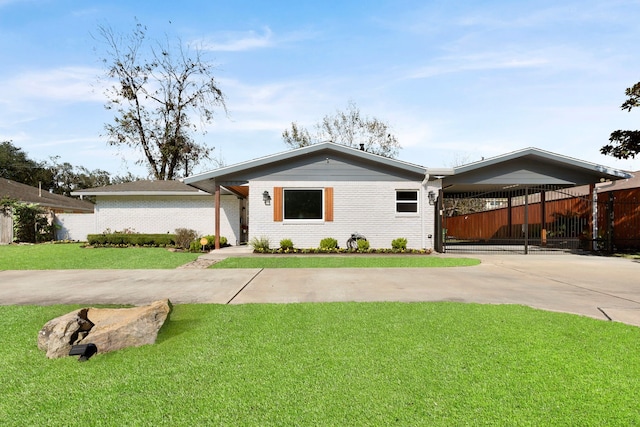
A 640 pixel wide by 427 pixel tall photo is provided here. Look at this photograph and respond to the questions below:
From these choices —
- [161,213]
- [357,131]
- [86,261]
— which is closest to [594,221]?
[86,261]

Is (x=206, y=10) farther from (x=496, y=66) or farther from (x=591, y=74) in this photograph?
(x=591, y=74)

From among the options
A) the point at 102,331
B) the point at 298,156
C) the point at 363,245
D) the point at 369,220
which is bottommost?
the point at 102,331

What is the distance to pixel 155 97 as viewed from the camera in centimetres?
2984

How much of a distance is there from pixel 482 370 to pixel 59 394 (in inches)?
134

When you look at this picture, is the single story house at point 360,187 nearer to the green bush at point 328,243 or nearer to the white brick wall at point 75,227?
the green bush at point 328,243

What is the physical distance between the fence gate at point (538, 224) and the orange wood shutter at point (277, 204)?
6.37 meters

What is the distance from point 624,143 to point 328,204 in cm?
1147

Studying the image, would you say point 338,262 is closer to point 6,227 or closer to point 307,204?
point 307,204

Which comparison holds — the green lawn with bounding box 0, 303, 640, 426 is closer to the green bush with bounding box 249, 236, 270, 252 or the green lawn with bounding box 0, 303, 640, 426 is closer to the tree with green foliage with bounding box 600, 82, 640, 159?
the green bush with bounding box 249, 236, 270, 252

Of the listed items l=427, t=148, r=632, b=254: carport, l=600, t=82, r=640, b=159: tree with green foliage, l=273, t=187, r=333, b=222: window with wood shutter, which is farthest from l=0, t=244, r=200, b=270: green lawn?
l=600, t=82, r=640, b=159: tree with green foliage

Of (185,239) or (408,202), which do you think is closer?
(408,202)

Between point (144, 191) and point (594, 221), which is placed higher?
point (144, 191)

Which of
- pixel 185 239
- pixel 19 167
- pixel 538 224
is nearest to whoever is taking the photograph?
pixel 185 239

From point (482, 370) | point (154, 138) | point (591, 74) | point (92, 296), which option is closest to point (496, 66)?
point (591, 74)
